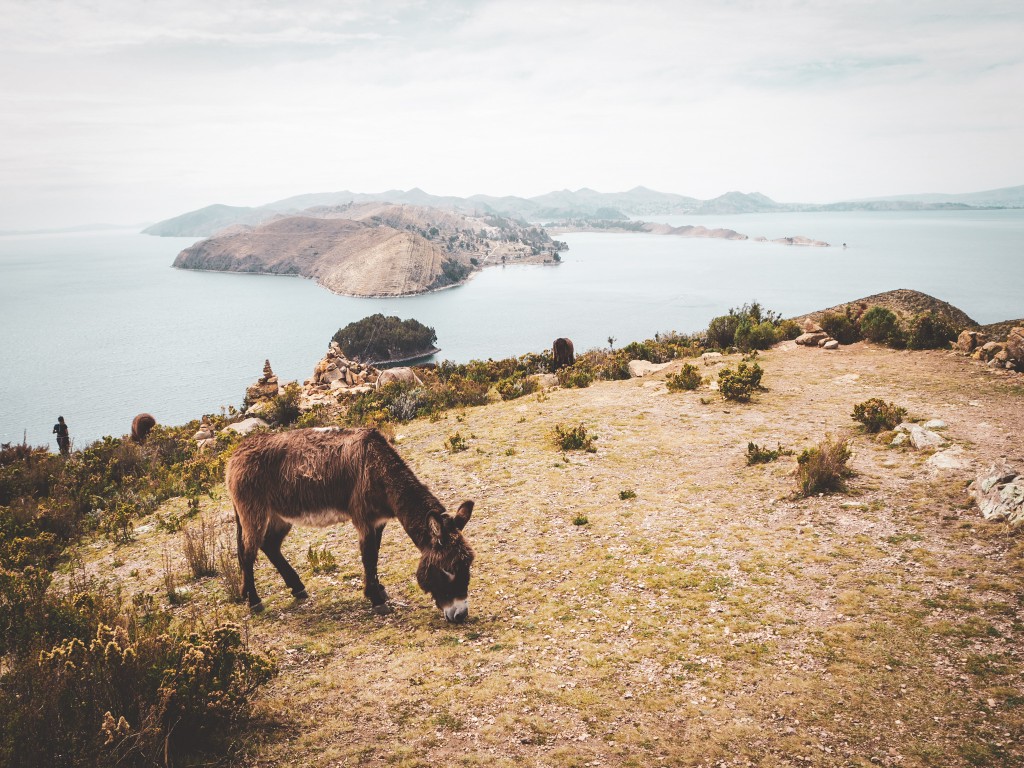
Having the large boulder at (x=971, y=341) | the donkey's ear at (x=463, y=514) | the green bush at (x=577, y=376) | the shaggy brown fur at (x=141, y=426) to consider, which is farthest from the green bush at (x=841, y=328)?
the shaggy brown fur at (x=141, y=426)

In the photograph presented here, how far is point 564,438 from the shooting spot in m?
A: 12.9

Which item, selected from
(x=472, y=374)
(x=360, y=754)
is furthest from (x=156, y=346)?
(x=360, y=754)

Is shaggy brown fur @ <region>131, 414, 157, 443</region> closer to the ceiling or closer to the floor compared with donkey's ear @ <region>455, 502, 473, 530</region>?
closer to the floor

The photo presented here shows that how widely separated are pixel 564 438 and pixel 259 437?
7.61 metres

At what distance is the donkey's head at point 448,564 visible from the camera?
599 centimetres

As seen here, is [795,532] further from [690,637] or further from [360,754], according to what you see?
[360,754]

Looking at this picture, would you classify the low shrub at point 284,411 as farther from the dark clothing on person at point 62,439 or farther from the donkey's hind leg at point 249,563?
the donkey's hind leg at point 249,563

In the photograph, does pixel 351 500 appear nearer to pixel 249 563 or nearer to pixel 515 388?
pixel 249 563

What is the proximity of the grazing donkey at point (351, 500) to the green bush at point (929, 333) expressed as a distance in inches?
818

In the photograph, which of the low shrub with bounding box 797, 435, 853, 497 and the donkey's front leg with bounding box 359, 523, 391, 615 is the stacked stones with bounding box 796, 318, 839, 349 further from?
the donkey's front leg with bounding box 359, 523, 391, 615

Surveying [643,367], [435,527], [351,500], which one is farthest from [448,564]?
[643,367]

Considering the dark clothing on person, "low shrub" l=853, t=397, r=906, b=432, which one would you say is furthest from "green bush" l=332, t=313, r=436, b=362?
"low shrub" l=853, t=397, r=906, b=432

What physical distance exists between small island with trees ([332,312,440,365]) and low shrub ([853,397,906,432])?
8848 centimetres

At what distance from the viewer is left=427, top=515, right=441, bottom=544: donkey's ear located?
234 inches
